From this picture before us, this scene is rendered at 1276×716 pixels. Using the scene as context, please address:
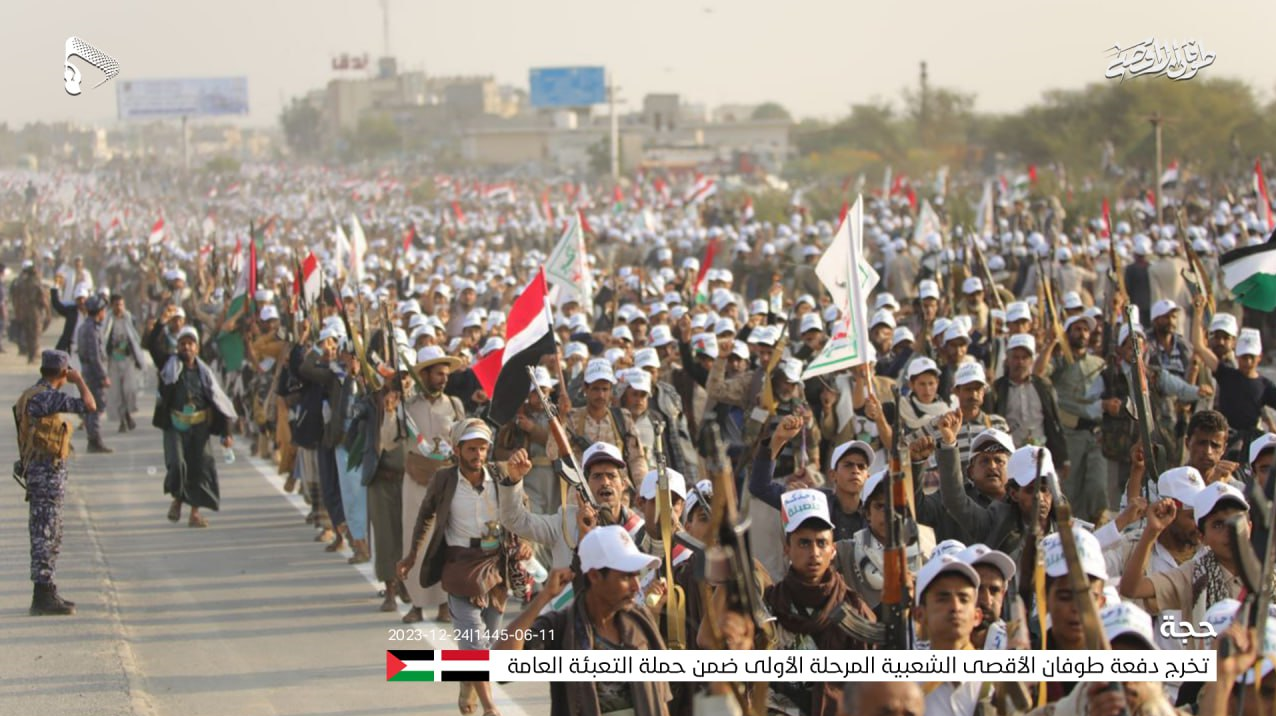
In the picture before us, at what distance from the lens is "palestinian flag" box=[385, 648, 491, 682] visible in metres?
7.38

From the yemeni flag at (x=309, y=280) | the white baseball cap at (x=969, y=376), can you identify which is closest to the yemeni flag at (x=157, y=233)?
the yemeni flag at (x=309, y=280)

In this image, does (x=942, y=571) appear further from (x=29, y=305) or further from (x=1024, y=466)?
(x=29, y=305)

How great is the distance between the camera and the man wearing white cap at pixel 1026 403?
1066 centimetres

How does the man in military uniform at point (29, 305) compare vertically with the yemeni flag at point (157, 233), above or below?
below

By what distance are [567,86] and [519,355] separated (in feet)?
305

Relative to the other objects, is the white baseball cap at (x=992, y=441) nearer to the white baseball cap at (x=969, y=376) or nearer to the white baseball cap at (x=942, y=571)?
the white baseball cap at (x=969, y=376)

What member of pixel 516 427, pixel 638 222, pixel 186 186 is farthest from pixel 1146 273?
pixel 186 186

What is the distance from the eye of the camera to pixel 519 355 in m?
10.4

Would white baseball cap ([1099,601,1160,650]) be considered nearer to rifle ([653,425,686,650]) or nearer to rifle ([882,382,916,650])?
rifle ([882,382,916,650])

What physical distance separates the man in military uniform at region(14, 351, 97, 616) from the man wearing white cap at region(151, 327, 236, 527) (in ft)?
11.0

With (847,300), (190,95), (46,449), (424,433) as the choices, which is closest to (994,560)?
(847,300)

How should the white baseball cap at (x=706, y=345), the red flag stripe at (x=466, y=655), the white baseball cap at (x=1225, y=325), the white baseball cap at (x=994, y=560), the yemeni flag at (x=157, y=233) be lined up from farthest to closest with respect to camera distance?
the yemeni flag at (x=157, y=233), the white baseball cap at (x=706, y=345), the white baseball cap at (x=1225, y=325), the red flag stripe at (x=466, y=655), the white baseball cap at (x=994, y=560)

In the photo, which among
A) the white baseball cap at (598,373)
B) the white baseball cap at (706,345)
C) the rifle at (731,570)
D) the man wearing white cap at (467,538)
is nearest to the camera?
the rifle at (731,570)

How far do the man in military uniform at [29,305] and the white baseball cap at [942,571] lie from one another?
23.2 metres
